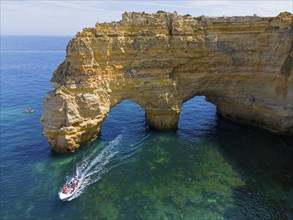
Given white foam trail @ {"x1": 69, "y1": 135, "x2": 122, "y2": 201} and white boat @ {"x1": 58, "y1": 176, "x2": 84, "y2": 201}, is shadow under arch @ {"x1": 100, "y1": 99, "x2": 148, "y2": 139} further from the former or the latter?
white boat @ {"x1": 58, "y1": 176, "x2": 84, "y2": 201}

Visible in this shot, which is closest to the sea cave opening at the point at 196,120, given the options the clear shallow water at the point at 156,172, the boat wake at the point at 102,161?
the clear shallow water at the point at 156,172

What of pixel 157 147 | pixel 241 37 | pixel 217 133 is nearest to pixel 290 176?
pixel 217 133

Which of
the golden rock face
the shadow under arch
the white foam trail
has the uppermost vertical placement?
the golden rock face

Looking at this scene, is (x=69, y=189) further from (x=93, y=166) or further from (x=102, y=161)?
(x=102, y=161)

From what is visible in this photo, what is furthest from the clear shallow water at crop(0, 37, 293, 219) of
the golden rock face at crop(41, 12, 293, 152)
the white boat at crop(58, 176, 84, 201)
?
the golden rock face at crop(41, 12, 293, 152)

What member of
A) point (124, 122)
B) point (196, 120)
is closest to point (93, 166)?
point (124, 122)

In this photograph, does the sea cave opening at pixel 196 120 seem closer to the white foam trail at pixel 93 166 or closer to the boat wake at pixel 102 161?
the boat wake at pixel 102 161
